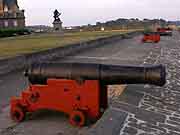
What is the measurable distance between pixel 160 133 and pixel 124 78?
3.86ft

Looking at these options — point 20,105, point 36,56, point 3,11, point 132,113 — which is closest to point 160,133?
point 132,113

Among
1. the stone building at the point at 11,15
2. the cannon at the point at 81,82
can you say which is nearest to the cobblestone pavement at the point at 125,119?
the cannon at the point at 81,82

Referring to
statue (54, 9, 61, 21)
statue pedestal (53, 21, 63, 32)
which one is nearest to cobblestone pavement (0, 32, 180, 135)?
statue (54, 9, 61, 21)

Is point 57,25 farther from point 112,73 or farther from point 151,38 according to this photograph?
point 112,73

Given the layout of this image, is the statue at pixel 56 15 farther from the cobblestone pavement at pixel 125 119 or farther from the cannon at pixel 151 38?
the cobblestone pavement at pixel 125 119

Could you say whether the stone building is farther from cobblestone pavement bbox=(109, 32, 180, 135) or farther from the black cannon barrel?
the black cannon barrel

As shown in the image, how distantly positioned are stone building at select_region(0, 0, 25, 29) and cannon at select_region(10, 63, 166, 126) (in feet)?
251

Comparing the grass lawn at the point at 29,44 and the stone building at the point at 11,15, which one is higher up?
the stone building at the point at 11,15

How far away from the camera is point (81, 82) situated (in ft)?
22.8

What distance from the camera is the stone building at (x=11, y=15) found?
3336 inches

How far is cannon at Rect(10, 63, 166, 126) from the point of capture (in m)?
6.97

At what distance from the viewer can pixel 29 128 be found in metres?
7.16

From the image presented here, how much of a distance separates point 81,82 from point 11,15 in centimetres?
8216

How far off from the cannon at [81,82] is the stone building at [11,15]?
251ft
